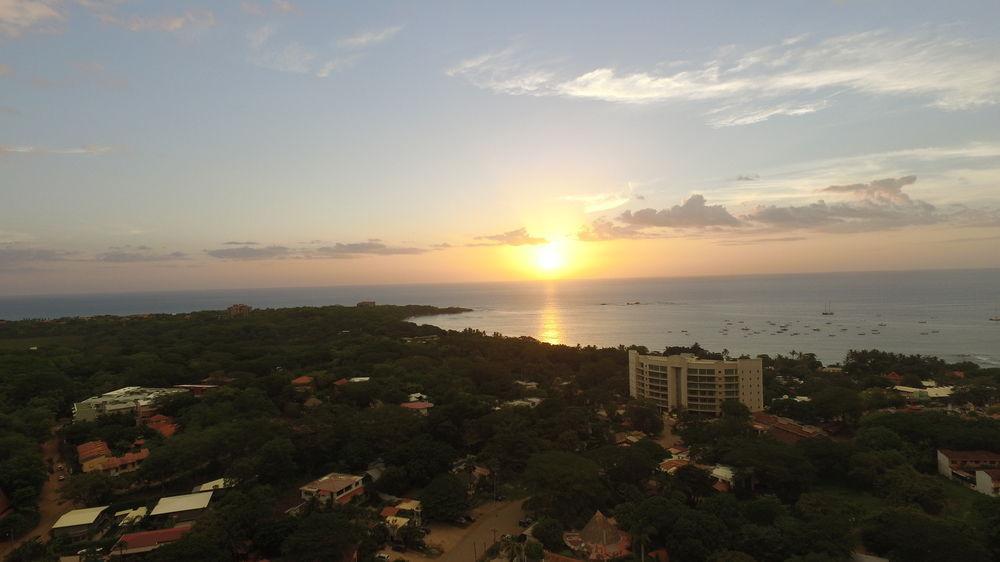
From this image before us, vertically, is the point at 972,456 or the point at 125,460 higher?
the point at 125,460

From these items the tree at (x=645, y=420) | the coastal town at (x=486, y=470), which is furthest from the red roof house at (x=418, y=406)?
the tree at (x=645, y=420)

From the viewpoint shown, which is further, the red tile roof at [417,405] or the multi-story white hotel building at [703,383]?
the multi-story white hotel building at [703,383]

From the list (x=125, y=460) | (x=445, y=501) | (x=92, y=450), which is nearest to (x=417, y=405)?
(x=445, y=501)

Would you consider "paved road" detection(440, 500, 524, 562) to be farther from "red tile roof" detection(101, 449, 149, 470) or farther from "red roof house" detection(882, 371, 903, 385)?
"red roof house" detection(882, 371, 903, 385)

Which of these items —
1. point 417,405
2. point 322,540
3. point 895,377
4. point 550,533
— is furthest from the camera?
point 895,377

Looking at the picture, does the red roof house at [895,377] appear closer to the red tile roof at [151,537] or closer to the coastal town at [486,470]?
the coastal town at [486,470]

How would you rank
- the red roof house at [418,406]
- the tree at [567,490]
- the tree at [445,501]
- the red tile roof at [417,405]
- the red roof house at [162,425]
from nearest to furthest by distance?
the tree at [567,490] → the tree at [445,501] → the red roof house at [162,425] → the red roof house at [418,406] → the red tile roof at [417,405]

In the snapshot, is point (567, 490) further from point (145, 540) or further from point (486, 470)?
point (145, 540)
